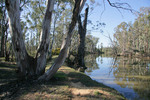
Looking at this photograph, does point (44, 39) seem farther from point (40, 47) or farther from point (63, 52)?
point (63, 52)

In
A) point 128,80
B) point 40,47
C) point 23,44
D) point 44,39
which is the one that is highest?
point 44,39

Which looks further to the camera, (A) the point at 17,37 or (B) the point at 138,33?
(B) the point at 138,33

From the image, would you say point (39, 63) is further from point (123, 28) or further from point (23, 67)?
point (123, 28)

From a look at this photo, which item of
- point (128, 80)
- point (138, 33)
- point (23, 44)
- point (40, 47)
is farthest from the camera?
point (138, 33)

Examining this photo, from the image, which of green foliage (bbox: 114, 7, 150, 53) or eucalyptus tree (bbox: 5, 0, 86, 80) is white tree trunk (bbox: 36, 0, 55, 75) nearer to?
eucalyptus tree (bbox: 5, 0, 86, 80)

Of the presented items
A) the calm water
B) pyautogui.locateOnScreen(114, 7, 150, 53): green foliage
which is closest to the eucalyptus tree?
the calm water

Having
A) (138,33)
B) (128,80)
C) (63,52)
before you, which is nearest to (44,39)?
(63,52)

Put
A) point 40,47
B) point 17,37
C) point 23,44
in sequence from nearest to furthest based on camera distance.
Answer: point 17,37
point 23,44
point 40,47

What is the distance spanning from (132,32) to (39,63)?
168ft

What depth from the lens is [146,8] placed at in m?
37.2

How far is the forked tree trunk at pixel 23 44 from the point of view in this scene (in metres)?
3.94

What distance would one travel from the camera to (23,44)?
165 inches

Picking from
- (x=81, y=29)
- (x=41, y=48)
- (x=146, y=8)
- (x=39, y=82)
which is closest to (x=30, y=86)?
(x=39, y=82)

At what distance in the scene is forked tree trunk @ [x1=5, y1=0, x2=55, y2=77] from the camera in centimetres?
394
